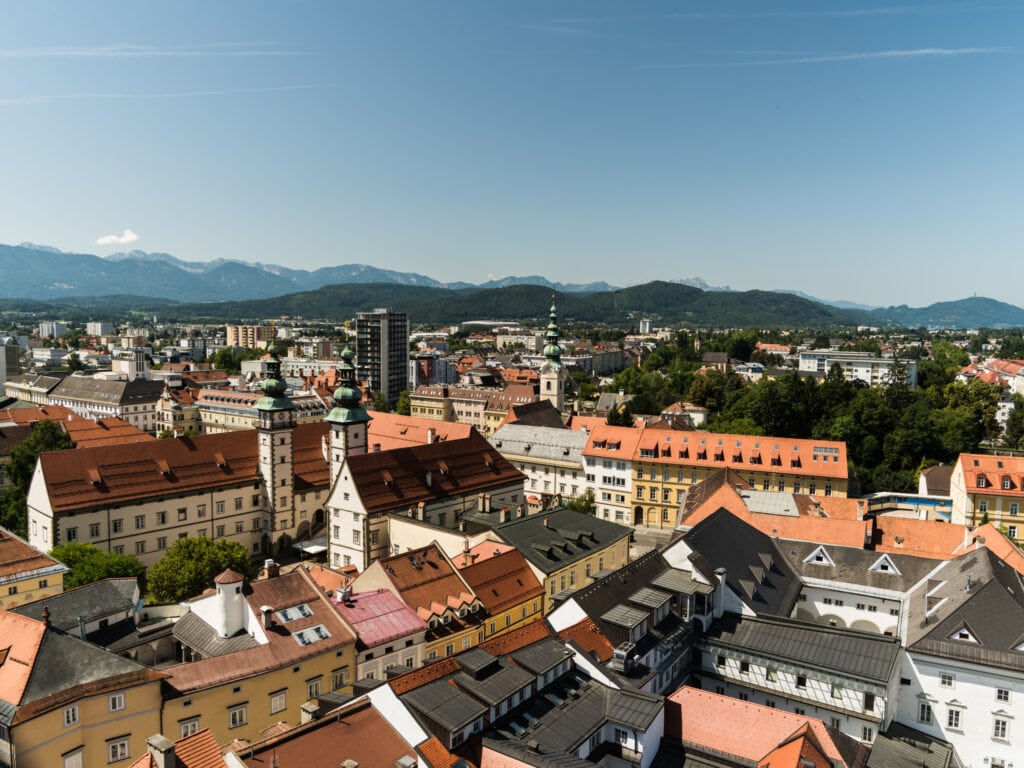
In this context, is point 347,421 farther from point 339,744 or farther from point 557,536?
point 339,744

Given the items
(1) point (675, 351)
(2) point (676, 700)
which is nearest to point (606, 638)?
(2) point (676, 700)

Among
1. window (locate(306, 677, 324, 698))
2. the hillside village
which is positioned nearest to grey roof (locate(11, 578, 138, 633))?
the hillside village

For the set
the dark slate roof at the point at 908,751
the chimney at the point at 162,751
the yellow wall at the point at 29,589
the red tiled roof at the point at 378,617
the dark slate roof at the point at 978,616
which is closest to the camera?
the chimney at the point at 162,751

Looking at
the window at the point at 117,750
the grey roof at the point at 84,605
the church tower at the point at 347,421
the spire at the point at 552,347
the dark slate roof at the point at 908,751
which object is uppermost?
the spire at the point at 552,347

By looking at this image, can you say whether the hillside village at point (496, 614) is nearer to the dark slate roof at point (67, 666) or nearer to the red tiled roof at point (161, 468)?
the dark slate roof at point (67, 666)

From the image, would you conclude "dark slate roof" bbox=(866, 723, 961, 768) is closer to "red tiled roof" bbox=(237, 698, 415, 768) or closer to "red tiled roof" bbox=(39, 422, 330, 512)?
"red tiled roof" bbox=(237, 698, 415, 768)

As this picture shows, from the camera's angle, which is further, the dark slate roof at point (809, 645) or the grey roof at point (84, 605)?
the grey roof at point (84, 605)

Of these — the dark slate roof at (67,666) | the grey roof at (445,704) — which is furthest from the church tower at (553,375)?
the dark slate roof at (67,666)

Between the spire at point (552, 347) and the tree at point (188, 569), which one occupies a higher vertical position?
the spire at point (552, 347)

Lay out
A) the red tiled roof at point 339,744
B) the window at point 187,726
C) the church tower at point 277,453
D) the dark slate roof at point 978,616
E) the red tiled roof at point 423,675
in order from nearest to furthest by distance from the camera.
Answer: the red tiled roof at point 339,744 → the red tiled roof at point 423,675 → the window at point 187,726 → the dark slate roof at point 978,616 → the church tower at point 277,453
